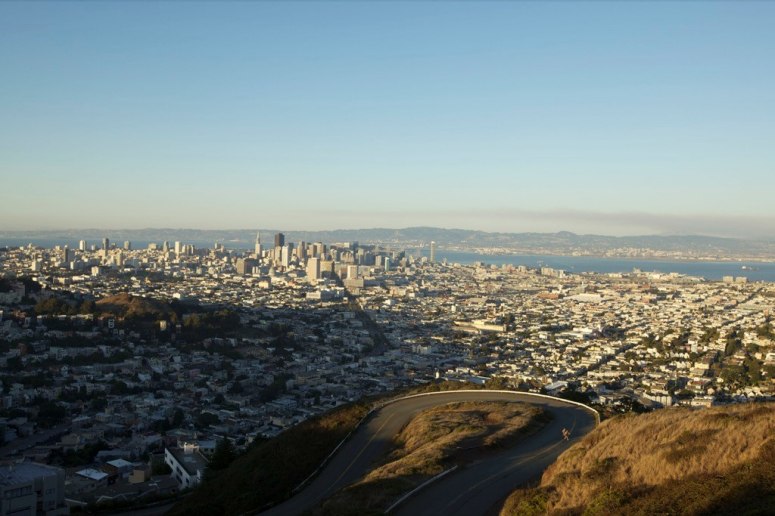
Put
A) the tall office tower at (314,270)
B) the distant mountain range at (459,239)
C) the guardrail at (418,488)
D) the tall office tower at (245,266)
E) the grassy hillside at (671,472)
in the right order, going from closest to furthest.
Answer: the grassy hillside at (671,472) → the guardrail at (418,488) → the tall office tower at (314,270) → the tall office tower at (245,266) → the distant mountain range at (459,239)

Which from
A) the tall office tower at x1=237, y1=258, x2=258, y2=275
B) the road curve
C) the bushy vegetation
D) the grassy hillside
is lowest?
the tall office tower at x1=237, y1=258, x2=258, y2=275

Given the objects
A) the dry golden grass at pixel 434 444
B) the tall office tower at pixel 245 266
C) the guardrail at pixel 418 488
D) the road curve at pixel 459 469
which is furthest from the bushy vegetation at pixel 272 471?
the tall office tower at pixel 245 266

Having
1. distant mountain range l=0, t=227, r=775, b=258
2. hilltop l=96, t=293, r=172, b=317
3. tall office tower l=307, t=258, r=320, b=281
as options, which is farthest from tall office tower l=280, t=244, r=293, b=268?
distant mountain range l=0, t=227, r=775, b=258

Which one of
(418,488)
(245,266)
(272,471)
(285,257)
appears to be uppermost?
(418,488)

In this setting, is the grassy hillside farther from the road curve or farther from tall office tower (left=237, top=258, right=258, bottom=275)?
tall office tower (left=237, top=258, right=258, bottom=275)

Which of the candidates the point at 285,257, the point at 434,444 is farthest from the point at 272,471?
the point at 285,257

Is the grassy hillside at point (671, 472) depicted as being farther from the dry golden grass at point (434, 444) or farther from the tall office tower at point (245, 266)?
the tall office tower at point (245, 266)

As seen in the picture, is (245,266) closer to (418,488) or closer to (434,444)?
(434,444)
